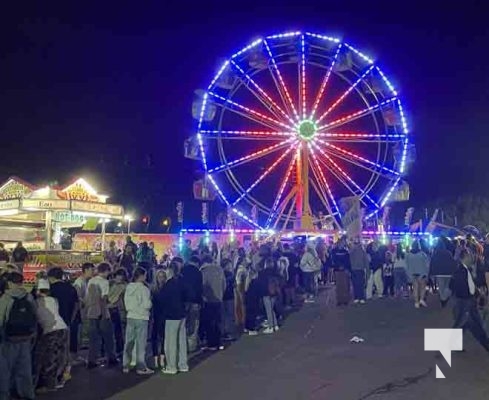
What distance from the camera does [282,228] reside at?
102 ft

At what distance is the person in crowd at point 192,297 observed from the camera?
32.4ft

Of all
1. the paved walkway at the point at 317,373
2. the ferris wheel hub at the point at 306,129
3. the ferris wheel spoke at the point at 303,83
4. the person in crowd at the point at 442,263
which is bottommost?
the paved walkway at the point at 317,373

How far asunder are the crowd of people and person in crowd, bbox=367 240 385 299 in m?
1.50

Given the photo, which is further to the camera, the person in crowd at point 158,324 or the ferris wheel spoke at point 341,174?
the ferris wheel spoke at point 341,174

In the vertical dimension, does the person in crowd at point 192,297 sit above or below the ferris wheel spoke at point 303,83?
below

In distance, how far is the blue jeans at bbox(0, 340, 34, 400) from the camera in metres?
7.33

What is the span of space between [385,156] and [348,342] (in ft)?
60.7

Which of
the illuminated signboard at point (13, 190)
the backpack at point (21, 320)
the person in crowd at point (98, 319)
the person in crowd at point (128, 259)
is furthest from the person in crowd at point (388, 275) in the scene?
the backpack at point (21, 320)

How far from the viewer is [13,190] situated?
71.9ft

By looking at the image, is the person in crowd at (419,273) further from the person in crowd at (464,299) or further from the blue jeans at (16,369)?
the blue jeans at (16,369)

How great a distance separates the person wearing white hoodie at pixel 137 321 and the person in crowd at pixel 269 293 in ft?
12.7

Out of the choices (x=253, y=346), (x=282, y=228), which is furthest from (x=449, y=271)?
(x=282, y=228)

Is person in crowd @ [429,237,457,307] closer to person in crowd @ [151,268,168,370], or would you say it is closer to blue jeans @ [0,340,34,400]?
person in crowd @ [151,268,168,370]

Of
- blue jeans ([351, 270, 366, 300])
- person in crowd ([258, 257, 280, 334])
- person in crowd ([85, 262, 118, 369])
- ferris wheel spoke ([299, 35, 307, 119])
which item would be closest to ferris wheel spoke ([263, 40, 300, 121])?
ferris wheel spoke ([299, 35, 307, 119])
